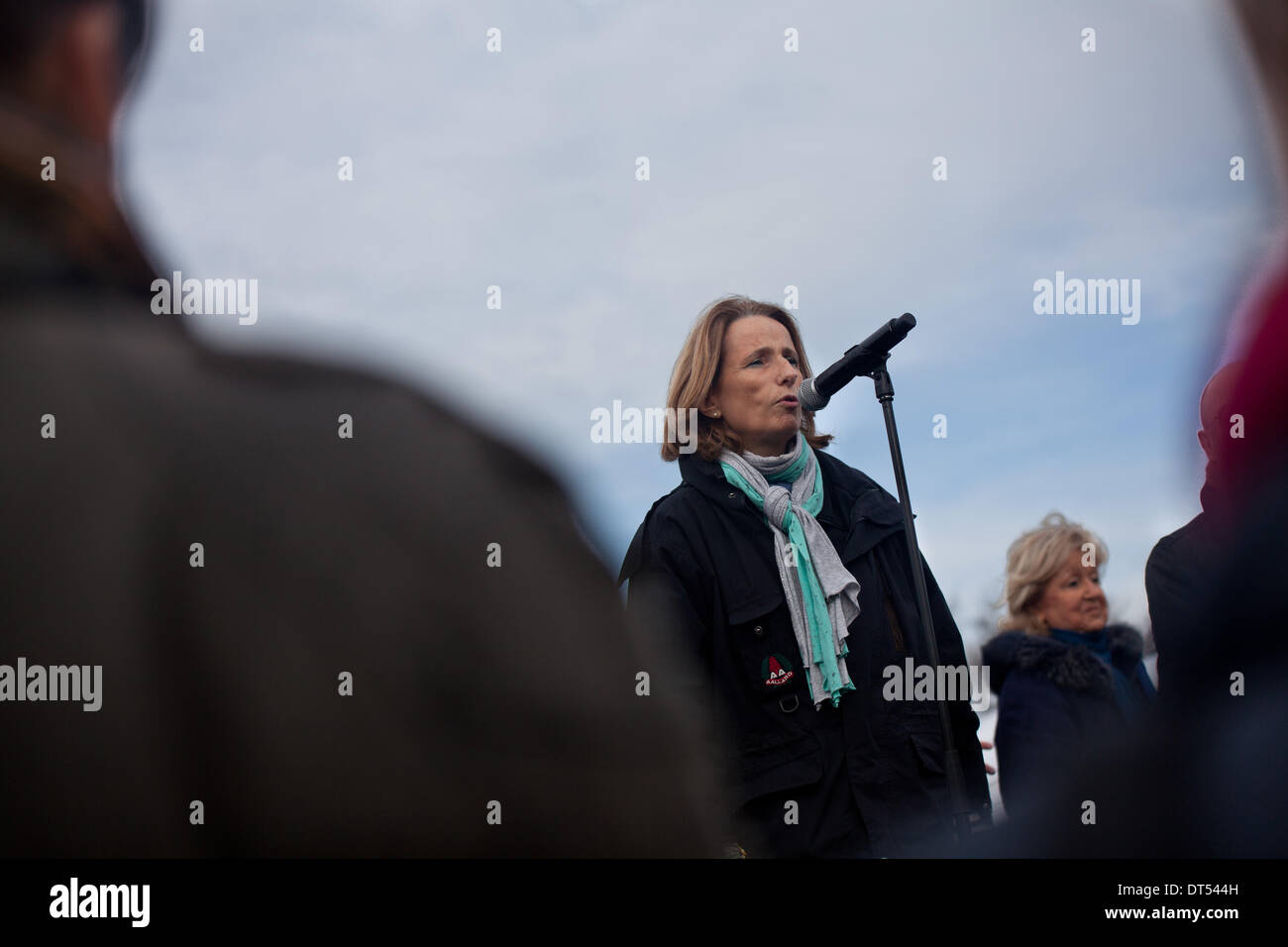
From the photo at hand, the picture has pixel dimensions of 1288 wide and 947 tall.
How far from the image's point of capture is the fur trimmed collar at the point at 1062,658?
9.63 feet

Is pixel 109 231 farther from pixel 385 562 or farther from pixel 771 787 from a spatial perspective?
pixel 771 787

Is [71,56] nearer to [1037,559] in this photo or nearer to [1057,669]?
[1037,559]

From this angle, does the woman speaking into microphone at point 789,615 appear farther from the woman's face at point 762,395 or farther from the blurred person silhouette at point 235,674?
the blurred person silhouette at point 235,674

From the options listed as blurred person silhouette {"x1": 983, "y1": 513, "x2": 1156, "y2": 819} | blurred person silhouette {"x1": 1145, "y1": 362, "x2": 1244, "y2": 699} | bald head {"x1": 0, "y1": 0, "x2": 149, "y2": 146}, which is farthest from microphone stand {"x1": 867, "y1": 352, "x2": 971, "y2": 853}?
bald head {"x1": 0, "y1": 0, "x2": 149, "y2": 146}

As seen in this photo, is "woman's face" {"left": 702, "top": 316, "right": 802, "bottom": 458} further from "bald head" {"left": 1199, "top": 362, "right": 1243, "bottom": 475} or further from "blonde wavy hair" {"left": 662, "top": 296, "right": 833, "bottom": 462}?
"bald head" {"left": 1199, "top": 362, "right": 1243, "bottom": 475}

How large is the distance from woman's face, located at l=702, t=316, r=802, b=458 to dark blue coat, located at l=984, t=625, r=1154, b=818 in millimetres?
799

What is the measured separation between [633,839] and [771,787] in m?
0.44

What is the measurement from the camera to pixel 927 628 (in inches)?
114

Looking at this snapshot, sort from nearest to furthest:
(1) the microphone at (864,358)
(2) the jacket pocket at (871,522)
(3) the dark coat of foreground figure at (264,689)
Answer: (3) the dark coat of foreground figure at (264,689)
(1) the microphone at (864,358)
(2) the jacket pocket at (871,522)

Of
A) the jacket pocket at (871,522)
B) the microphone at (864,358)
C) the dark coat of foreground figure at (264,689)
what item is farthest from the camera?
the jacket pocket at (871,522)

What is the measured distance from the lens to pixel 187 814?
3.00 metres

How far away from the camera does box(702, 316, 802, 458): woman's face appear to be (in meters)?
3.04

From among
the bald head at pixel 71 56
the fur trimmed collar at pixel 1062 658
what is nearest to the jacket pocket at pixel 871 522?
the fur trimmed collar at pixel 1062 658

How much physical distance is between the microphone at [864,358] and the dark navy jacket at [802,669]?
0.22 metres
